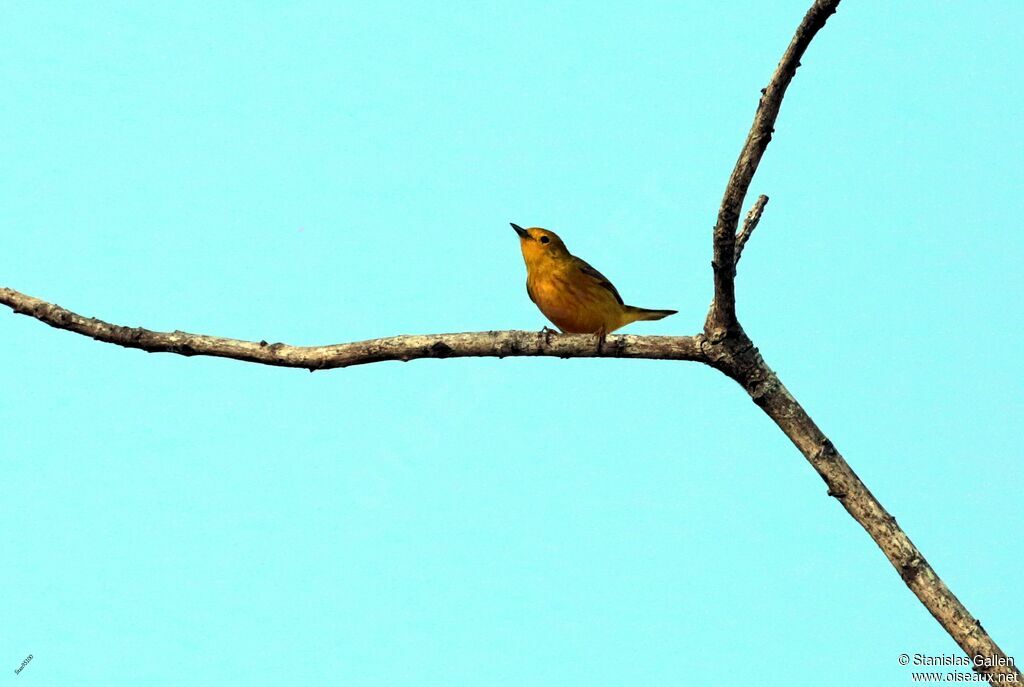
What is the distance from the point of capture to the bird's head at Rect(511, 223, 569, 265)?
9891 mm

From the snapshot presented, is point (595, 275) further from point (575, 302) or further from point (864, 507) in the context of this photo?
point (864, 507)

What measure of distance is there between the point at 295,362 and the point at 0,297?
227 centimetres

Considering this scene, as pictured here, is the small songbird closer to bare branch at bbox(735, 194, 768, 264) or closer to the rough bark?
the rough bark

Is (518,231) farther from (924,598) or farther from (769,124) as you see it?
(924,598)

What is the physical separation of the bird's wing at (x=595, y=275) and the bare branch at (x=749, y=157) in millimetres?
2624

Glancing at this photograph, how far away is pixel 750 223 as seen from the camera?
23.6ft

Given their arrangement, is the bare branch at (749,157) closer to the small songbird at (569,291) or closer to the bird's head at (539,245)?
the small songbird at (569,291)

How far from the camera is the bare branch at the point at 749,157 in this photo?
6043 mm

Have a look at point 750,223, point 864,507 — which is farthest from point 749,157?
point 864,507

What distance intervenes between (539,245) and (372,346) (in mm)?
3047

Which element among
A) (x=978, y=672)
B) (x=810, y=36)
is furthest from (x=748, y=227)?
(x=978, y=672)

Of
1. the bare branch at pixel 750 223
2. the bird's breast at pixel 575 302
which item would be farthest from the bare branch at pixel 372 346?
the bird's breast at pixel 575 302

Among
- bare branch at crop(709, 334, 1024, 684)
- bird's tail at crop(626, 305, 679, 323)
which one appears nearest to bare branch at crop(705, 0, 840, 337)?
bare branch at crop(709, 334, 1024, 684)

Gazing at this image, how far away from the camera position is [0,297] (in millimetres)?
7828
